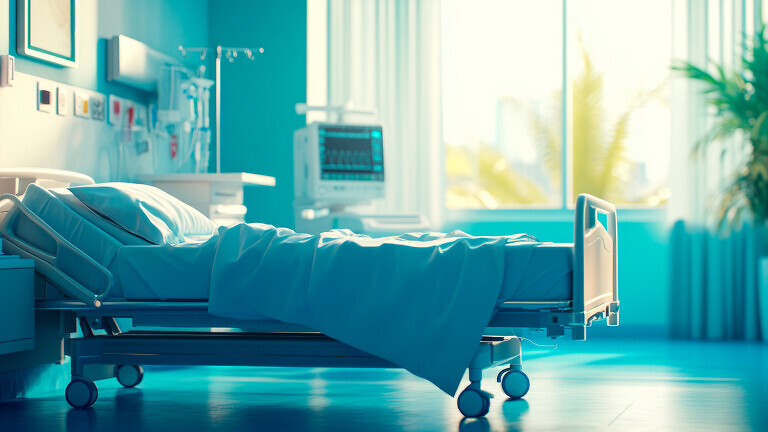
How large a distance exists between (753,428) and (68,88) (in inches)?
116

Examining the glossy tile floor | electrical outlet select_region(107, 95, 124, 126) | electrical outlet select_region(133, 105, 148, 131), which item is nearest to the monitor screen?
electrical outlet select_region(133, 105, 148, 131)

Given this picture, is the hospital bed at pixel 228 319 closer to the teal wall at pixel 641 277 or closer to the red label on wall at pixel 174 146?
the red label on wall at pixel 174 146

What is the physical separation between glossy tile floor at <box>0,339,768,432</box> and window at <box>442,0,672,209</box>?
2.22m

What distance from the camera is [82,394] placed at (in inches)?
131

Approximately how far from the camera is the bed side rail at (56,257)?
3289mm

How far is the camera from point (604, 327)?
596cm

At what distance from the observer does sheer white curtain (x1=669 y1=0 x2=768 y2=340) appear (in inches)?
225

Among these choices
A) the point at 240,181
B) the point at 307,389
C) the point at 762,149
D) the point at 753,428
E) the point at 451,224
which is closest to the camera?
the point at 753,428

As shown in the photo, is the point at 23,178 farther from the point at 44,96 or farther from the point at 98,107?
the point at 98,107

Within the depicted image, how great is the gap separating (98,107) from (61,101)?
0.33 metres

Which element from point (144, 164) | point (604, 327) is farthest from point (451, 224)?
point (144, 164)

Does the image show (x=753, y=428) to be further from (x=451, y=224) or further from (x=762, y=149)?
(x=451, y=224)

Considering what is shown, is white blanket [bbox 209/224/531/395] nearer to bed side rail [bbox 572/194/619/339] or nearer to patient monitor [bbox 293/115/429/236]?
bed side rail [bbox 572/194/619/339]

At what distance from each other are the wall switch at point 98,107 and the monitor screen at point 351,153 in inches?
43.8
